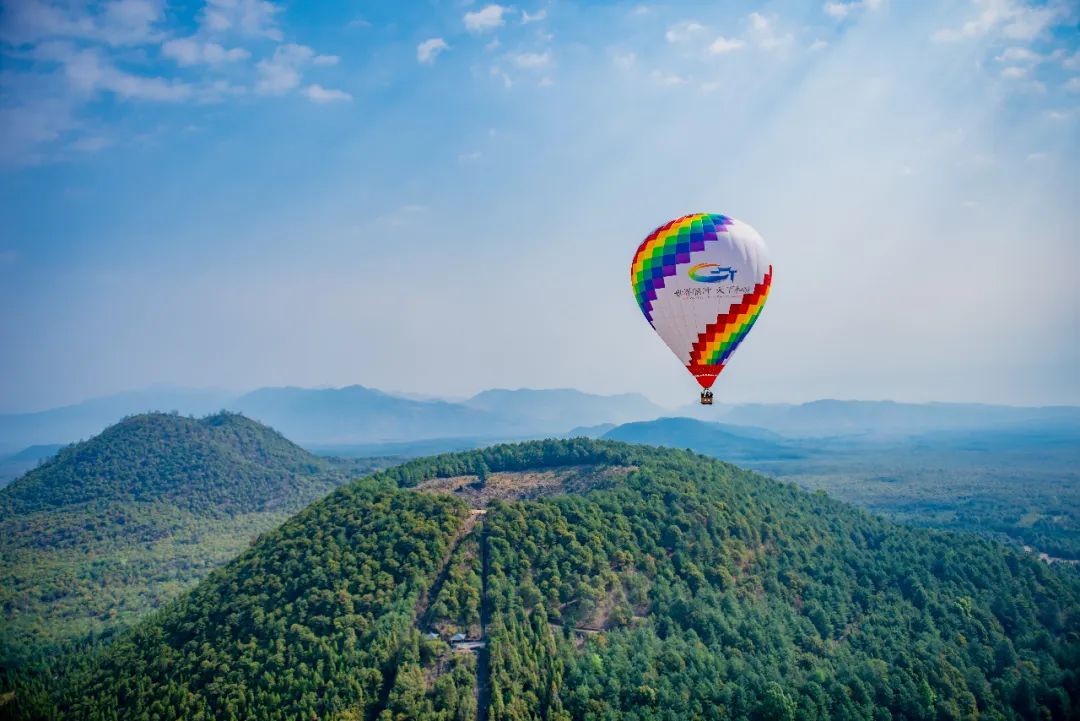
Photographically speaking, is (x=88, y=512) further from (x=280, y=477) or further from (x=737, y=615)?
(x=737, y=615)

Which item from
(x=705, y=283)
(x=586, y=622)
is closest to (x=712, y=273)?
(x=705, y=283)

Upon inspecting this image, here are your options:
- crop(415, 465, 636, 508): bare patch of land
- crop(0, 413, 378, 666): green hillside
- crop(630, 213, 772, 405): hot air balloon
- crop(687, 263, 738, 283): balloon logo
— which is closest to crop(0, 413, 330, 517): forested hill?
crop(0, 413, 378, 666): green hillside

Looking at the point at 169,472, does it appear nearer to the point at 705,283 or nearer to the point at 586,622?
the point at 586,622

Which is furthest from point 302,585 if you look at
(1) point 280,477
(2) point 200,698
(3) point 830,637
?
(1) point 280,477

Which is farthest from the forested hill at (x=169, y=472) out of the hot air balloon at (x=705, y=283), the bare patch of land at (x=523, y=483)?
the hot air balloon at (x=705, y=283)

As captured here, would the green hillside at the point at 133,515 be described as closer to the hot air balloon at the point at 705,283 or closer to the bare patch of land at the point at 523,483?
the bare patch of land at the point at 523,483

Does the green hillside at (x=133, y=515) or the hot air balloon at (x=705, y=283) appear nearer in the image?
the hot air balloon at (x=705, y=283)
